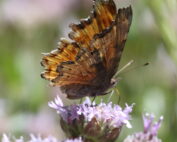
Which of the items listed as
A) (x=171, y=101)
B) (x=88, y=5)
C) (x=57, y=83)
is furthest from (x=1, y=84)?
(x=57, y=83)

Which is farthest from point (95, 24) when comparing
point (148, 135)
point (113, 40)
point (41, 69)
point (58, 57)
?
point (41, 69)

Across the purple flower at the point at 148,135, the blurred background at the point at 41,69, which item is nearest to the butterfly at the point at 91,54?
the purple flower at the point at 148,135

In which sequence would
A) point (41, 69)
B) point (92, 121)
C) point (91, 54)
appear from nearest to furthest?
point (92, 121)
point (91, 54)
point (41, 69)

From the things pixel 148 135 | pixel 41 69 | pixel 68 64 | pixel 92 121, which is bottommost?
pixel 148 135

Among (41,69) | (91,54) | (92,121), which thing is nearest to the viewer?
(92,121)

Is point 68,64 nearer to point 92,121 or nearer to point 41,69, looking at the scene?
point 92,121

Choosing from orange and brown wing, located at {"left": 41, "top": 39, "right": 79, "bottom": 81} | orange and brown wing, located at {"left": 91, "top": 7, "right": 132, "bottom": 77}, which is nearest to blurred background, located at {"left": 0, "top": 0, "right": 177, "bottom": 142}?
orange and brown wing, located at {"left": 91, "top": 7, "right": 132, "bottom": 77}

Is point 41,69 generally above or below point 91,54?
above
